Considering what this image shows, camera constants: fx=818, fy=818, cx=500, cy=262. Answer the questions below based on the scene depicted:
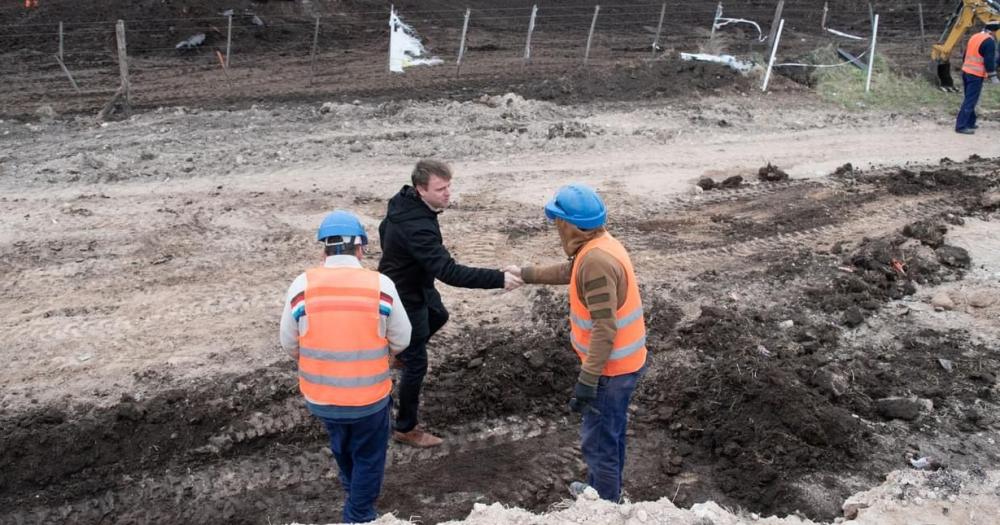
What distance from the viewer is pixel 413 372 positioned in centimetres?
569

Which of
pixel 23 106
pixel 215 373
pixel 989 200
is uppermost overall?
pixel 989 200

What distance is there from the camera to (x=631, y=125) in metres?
14.5

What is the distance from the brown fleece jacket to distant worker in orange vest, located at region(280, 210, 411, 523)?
1.01m

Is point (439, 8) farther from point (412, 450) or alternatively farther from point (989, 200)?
point (412, 450)

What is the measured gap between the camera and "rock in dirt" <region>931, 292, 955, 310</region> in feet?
26.2

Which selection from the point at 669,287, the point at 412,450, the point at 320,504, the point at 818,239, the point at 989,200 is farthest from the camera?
the point at 989,200

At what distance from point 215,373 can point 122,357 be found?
89 centimetres

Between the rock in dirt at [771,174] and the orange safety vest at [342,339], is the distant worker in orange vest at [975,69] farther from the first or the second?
the orange safety vest at [342,339]

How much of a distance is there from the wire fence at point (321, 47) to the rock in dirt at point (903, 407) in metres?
12.9

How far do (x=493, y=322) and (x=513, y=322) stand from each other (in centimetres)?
19

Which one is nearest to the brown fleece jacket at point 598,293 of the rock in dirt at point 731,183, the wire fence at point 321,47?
the rock in dirt at point 731,183

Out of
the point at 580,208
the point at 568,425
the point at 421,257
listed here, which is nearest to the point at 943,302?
the point at 568,425

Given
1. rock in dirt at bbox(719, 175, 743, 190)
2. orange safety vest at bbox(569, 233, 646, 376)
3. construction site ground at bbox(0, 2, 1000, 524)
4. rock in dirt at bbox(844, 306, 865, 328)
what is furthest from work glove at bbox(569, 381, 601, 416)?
rock in dirt at bbox(719, 175, 743, 190)

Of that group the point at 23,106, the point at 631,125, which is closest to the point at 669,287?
the point at 631,125
